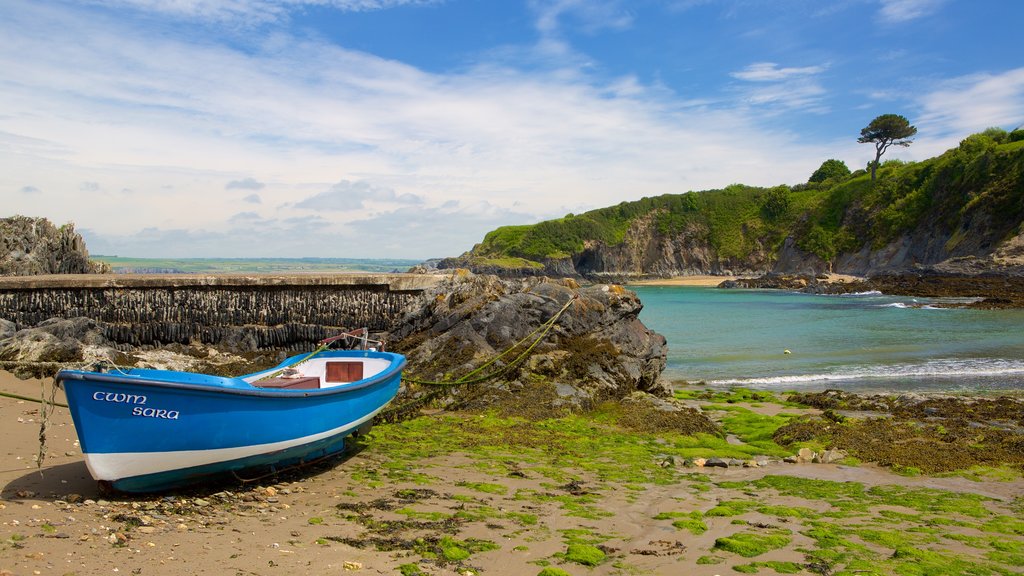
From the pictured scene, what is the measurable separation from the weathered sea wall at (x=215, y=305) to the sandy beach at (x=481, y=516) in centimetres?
739

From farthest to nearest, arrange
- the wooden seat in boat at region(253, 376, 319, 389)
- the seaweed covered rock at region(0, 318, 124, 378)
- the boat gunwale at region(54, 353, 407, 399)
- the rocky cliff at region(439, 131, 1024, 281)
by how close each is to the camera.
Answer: the rocky cliff at region(439, 131, 1024, 281), the seaweed covered rock at region(0, 318, 124, 378), the wooden seat in boat at region(253, 376, 319, 389), the boat gunwale at region(54, 353, 407, 399)

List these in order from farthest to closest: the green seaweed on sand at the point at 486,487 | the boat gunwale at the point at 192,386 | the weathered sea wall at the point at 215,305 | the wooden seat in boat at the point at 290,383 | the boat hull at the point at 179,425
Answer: the weathered sea wall at the point at 215,305, the wooden seat in boat at the point at 290,383, the green seaweed on sand at the point at 486,487, the boat hull at the point at 179,425, the boat gunwale at the point at 192,386

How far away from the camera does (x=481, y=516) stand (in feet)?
21.2

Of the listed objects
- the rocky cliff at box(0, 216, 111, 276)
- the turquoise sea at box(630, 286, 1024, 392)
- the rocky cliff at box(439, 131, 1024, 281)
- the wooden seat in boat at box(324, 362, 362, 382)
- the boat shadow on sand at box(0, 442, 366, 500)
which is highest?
the rocky cliff at box(439, 131, 1024, 281)

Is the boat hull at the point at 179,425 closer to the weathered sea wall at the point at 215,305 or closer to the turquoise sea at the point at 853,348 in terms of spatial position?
the weathered sea wall at the point at 215,305

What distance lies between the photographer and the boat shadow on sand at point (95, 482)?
6.27 m

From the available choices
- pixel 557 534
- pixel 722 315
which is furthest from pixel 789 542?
pixel 722 315

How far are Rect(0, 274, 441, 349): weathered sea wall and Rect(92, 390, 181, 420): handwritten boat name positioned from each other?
34.4 feet

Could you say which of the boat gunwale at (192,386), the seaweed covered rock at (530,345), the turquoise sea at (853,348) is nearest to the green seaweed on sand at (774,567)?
the boat gunwale at (192,386)

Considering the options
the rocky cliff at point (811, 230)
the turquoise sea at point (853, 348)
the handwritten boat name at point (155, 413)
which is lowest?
the turquoise sea at point (853, 348)

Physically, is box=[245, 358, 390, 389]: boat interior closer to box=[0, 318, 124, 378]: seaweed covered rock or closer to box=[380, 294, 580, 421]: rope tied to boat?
box=[380, 294, 580, 421]: rope tied to boat

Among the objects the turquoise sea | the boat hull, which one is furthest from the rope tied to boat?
the turquoise sea

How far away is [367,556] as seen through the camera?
5285mm

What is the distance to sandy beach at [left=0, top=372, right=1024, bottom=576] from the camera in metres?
5.15
